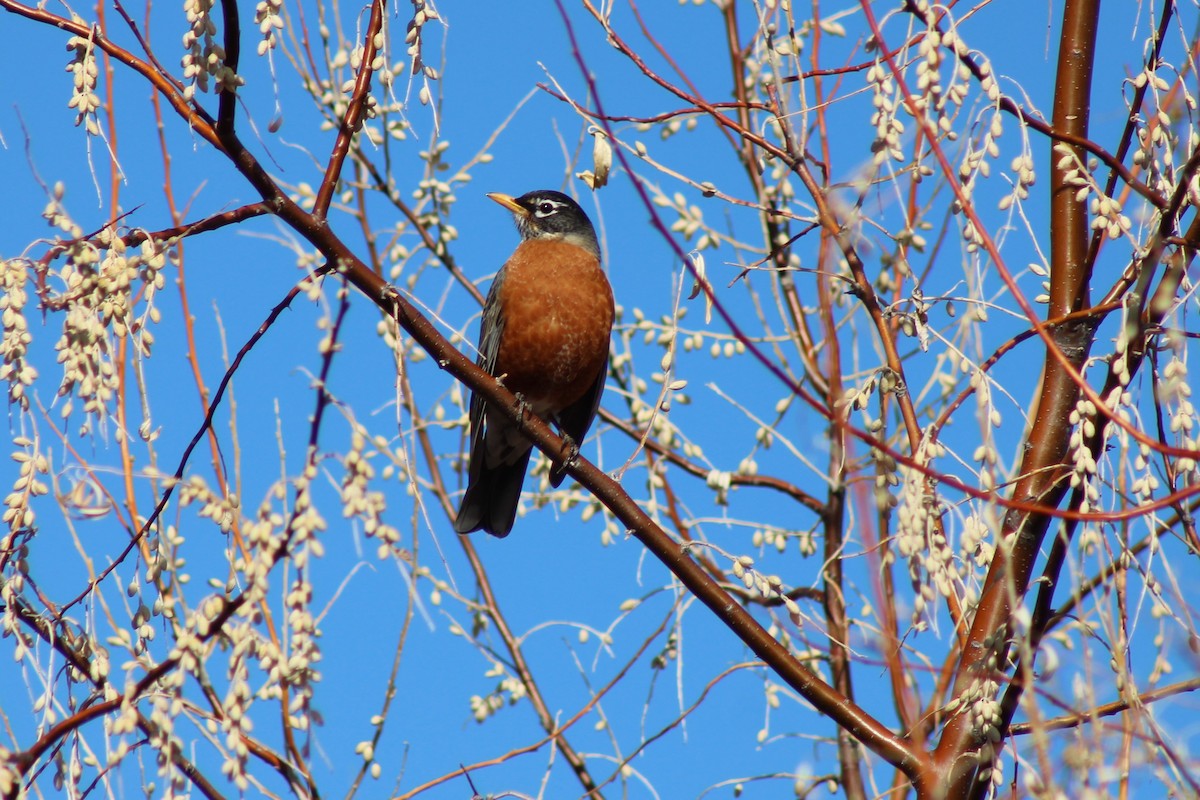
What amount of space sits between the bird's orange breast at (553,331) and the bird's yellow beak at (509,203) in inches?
32.3

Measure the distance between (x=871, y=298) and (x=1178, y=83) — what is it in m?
0.75

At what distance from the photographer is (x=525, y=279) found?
5316 millimetres

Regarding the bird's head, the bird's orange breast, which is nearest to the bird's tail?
the bird's orange breast

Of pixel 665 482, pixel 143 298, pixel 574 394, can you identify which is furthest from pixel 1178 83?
pixel 574 394

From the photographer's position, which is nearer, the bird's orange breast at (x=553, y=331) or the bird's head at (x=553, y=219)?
the bird's orange breast at (x=553, y=331)

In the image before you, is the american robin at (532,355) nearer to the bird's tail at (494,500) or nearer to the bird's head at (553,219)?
the bird's tail at (494,500)

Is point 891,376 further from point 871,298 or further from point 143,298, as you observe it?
point 143,298

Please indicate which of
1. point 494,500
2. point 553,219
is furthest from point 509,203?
point 494,500

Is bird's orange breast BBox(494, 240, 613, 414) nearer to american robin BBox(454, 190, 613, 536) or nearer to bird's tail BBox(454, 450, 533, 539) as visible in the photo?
american robin BBox(454, 190, 613, 536)

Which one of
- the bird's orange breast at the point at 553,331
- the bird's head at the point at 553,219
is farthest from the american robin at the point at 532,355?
the bird's head at the point at 553,219

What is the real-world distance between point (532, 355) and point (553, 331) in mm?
131

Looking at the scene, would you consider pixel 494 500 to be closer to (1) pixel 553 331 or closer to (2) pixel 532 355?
(2) pixel 532 355

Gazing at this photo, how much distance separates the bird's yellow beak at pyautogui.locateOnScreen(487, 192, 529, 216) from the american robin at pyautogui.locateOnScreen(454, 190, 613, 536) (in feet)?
2.18

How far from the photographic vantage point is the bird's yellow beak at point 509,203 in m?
6.13
